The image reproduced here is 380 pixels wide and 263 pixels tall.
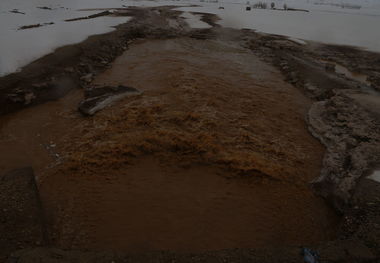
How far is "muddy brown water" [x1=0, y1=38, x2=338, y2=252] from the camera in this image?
4.22m

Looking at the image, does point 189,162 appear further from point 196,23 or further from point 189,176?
point 196,23

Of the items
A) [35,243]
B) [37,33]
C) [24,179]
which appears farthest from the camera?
[37,33]

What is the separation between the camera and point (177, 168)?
568 cm

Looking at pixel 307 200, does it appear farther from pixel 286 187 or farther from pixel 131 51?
pixel 131 51

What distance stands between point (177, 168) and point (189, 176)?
36cm

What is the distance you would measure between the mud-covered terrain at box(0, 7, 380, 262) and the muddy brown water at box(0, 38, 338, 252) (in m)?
0.03

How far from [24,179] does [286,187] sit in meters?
5.00

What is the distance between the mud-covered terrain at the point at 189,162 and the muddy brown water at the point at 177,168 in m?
0.03

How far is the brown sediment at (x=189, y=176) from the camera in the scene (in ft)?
13.8

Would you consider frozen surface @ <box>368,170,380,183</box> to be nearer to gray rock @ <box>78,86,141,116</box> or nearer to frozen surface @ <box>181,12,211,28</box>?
gray rock @ <box>78,86,141,116</box>

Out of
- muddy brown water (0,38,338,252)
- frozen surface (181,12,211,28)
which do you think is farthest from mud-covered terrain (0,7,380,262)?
frozen surface (181,12,211,28)

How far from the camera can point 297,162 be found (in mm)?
6059

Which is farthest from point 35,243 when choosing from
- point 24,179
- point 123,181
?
point 123,181

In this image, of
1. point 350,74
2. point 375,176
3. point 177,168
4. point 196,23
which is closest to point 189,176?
point 177,168
